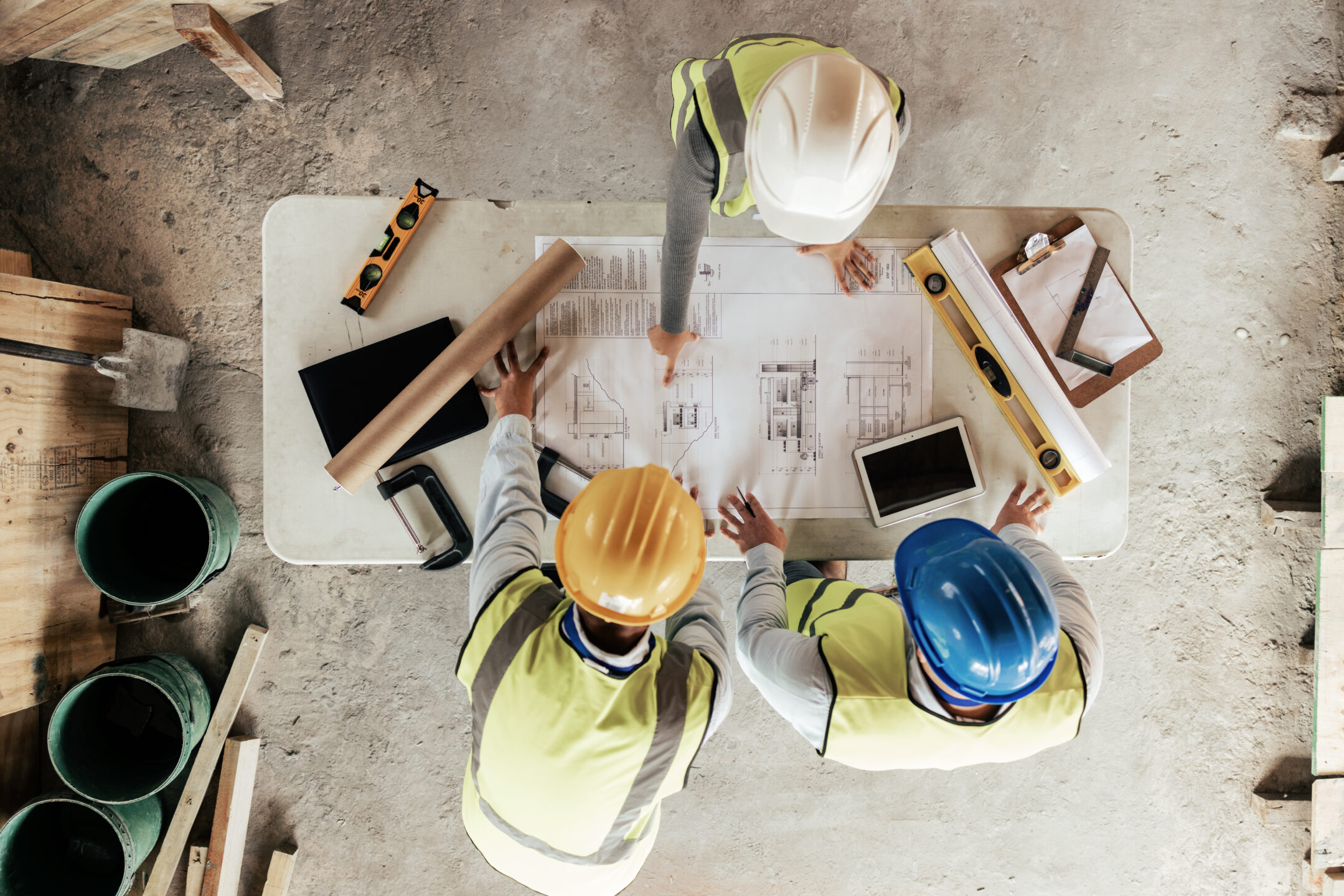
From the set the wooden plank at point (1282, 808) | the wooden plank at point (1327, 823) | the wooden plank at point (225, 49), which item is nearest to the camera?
the wooden plank at point (225, 49)

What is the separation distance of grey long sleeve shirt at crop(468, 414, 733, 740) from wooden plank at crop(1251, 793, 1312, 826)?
2.56 meters

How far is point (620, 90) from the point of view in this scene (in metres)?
2.60

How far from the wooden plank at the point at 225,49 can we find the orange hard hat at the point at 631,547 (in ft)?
6.98

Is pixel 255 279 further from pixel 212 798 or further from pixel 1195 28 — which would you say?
pixel 1195 28

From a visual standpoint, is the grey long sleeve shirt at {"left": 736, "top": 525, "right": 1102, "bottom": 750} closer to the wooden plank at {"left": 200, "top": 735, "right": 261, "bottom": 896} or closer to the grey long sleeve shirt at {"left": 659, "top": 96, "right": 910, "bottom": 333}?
the grey long sleeve shirt at {"left": 659, "top": 96, "right": 910, "bottom": 333}

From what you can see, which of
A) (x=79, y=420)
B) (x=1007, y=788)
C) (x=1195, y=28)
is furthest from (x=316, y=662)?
(x=1195, y=28)

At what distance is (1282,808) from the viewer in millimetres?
2607

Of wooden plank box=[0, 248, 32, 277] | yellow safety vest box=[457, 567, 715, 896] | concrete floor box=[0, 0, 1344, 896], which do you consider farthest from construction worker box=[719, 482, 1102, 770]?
wooden plank box=[0, 248, 32, 277]

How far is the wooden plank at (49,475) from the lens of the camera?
208 centimetres

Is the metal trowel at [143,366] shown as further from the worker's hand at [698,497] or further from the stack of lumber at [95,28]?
the worker's hand at [698,497]

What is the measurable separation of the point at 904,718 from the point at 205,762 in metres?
2.47

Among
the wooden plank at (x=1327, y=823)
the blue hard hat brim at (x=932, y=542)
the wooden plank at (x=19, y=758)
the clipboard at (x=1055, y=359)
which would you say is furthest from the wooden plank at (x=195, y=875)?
the wooden plank at (x=1327, y=823)

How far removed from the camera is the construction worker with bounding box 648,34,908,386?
4.00 ft

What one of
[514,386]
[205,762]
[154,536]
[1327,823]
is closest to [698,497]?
[514,386]
